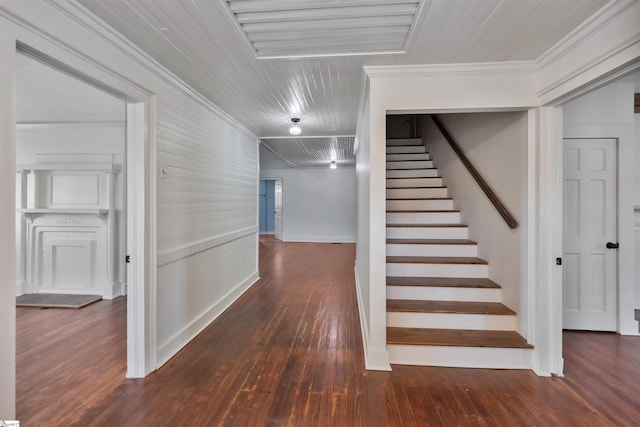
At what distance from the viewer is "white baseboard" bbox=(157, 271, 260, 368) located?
2459mm

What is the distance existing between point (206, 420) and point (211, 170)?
242 centimetres

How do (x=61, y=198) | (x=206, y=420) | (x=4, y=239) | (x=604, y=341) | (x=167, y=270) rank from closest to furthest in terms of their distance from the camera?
(x=4, y=239) < (x=206, y=420) < (x=167, y=270) < (x=604, y=341) < (x=61, y=198)

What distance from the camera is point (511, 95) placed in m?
2.31

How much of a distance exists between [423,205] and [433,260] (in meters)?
1.05

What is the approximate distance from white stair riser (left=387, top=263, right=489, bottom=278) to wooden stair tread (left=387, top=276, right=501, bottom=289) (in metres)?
0.04

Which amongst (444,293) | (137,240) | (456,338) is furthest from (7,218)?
(444,293)

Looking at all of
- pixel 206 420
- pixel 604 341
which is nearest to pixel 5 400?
pixel 206 420

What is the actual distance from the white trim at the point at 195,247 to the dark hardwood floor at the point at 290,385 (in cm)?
84

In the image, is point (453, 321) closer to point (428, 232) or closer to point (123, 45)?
point (428, 232)

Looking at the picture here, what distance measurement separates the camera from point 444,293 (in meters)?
2.74

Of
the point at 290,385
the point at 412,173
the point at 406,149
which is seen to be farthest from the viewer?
the point at 406,149

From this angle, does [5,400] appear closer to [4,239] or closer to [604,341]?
[4,239]

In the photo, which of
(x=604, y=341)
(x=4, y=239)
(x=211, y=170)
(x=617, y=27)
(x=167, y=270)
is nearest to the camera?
(x=4, y=239)

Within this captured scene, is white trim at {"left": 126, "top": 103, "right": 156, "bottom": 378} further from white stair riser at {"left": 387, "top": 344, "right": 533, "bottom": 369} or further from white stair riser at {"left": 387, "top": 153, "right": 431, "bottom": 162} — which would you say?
white stair riser at {"left": 387, "top": 153, "right": 431, "bottom": 162}
